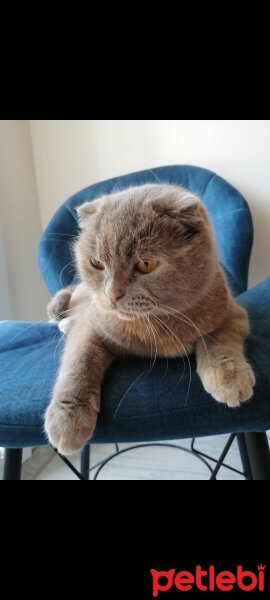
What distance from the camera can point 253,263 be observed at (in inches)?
61.2

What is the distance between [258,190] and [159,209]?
925mm

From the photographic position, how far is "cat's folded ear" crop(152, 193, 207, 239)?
0.66 metres

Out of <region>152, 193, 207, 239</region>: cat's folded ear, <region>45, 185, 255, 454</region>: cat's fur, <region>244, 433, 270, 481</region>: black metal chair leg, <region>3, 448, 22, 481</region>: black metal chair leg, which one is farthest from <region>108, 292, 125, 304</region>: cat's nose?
<region>3, 448, 22, 481</region>: black metal chair leg

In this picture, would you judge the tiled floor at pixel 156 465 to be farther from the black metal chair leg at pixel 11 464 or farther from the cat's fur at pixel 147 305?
the cat's fur at pixel 147 305

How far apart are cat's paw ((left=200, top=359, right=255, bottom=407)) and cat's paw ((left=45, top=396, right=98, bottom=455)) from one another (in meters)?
0.19

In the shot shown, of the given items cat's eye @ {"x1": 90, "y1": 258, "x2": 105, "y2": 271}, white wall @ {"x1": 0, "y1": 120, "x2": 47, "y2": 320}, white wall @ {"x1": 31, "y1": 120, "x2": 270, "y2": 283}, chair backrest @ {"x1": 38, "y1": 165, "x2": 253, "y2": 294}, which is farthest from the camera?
white wall @ {"x1": 0, "y1": 120, "x2": 47, "y2": 320}

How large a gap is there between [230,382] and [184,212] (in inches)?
11.3

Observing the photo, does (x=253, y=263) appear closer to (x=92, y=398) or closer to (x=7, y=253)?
(x=7, y=253)

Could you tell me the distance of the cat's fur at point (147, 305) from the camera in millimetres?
632

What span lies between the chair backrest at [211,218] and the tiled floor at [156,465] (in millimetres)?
719

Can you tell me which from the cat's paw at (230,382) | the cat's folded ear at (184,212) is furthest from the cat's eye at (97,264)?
the cat's paw at (230,382)

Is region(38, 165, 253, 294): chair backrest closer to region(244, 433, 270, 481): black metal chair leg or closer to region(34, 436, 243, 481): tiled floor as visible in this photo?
region(244, 433, 270, 481): black metal chair leg

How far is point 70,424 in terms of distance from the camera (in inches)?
23.7

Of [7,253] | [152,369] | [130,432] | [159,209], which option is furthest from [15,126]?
[130,432]
